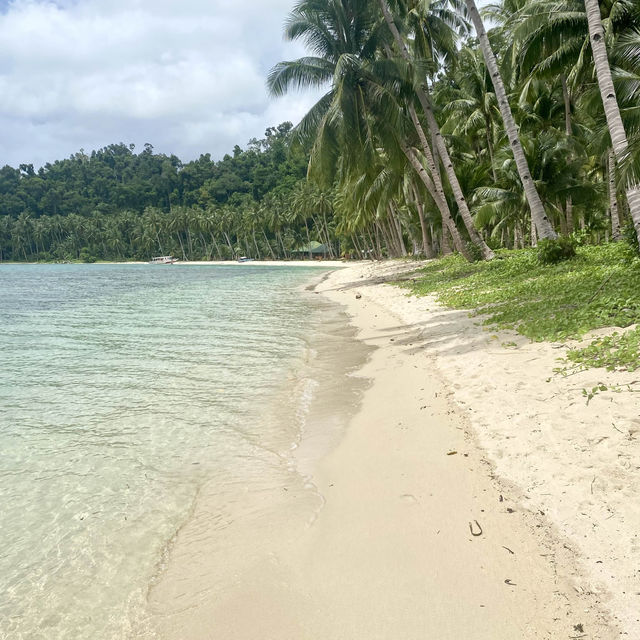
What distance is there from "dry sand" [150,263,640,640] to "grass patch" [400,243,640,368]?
1.58 meters

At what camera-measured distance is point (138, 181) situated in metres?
143

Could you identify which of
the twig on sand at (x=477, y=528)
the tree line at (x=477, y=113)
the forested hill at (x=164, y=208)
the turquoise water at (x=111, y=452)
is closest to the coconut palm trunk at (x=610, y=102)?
the tree line at (x=477, y=113)

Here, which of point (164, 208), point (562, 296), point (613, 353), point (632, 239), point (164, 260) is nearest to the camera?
point (613, 353)

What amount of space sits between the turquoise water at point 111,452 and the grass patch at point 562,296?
4.13 meters

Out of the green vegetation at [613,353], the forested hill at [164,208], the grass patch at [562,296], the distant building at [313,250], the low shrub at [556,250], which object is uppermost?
the forested hill at [164,208]

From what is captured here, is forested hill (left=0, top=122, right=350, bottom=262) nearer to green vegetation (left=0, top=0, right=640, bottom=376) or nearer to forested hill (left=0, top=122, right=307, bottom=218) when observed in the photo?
forested hill (left=0, top=122, right=307, bottom=218)

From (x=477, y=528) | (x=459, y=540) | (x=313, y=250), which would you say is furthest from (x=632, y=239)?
(x=313, y=250)

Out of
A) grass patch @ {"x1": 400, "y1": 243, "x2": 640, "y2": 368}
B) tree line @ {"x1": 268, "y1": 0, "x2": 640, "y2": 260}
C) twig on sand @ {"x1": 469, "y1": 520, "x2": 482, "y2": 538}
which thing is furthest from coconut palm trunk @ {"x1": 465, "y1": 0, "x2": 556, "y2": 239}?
twig on sand @ {"x1": 469, "y1": 520, "x2": 482, "y2": 538}

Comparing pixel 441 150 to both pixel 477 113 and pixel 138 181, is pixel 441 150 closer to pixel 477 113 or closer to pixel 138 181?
pixel 477 113

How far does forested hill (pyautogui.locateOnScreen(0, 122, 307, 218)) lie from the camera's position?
123750mm

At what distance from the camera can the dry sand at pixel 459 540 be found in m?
2.57

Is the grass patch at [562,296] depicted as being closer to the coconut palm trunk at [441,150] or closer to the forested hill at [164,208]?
the coconut palm trunk at [441,150]

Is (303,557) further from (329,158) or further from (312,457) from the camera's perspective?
(329,158)

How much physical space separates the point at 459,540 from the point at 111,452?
406 centimetres
